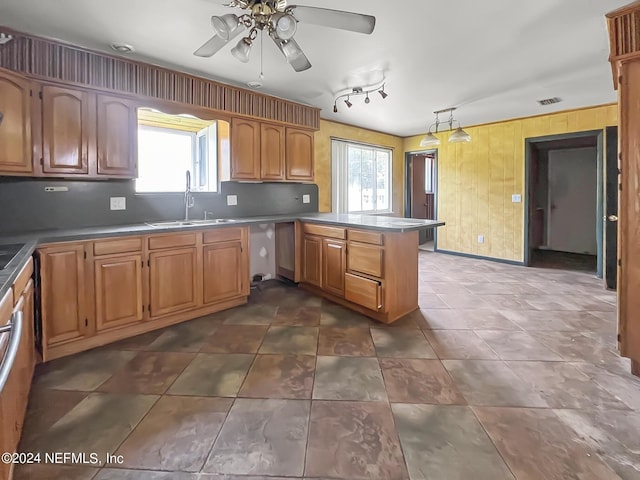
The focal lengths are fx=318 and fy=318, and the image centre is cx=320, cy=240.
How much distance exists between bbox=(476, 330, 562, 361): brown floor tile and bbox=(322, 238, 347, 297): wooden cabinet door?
1361 millimetres

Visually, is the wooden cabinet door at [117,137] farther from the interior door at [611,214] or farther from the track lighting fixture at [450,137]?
the interior door at [611,214]

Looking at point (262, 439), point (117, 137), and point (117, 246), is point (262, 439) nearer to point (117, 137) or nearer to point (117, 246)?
point (117, 246)

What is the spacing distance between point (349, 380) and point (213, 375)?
888mm

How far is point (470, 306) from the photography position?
339 cm

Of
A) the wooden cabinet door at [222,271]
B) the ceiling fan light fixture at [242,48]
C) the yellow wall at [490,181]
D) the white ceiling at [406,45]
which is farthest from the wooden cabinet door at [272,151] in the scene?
the yellow wall at [490,181]

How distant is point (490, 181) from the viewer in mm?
5547

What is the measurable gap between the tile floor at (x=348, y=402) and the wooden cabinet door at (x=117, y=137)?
58.9 inches

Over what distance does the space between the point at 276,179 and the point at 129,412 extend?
2.93m

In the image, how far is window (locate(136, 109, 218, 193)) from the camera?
3.40 meters

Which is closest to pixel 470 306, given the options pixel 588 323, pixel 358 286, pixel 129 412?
pixel 588 323

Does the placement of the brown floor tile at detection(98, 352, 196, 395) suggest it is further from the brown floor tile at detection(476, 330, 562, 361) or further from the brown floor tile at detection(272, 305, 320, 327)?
the brown floor tile at detection(476, 330, 562, 361)

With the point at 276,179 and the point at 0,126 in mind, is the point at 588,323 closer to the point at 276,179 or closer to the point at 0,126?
the point at 276,179

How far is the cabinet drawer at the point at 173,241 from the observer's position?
2734 millimetres

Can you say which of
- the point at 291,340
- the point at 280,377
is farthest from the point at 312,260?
the point at 280,377
